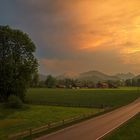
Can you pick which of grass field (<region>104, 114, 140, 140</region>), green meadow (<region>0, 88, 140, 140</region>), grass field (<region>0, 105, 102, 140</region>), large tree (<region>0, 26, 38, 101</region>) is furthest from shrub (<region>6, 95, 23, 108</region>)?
grass field (<region>104, 114, 140, 140</region>)

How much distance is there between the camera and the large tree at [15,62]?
8406 centimetres

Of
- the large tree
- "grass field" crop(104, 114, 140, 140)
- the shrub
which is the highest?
the large tree

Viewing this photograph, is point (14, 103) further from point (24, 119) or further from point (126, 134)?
point (126, 134)

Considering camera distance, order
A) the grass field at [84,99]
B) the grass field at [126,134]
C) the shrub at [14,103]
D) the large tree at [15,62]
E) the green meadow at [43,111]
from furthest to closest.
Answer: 1. the grass field at [84,99]
2. the large tree at [15,62]
3. the shrub at [14,103]
4. the green meadow at [43,111]
5. the grass field at [126,134]

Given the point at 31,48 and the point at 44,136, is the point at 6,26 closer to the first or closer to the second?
the point at 31,48

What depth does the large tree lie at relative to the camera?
84062 mm

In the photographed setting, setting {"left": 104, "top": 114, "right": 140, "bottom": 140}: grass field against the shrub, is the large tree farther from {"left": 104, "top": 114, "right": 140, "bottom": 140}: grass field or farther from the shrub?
{"left": 104, "top": 114, "right": 140, "bottom": 140}: grass field

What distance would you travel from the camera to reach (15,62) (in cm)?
8762

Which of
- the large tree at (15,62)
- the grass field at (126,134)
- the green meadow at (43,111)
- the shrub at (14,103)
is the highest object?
the large tree at (15,62)

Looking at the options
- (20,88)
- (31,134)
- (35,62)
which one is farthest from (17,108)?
(31,134)

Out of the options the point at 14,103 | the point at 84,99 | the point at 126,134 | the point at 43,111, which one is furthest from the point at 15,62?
the point at 126,134

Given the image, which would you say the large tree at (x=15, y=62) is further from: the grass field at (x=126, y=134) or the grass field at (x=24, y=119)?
the grass field at (x=126, y=134)

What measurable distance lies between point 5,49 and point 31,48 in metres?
7.06

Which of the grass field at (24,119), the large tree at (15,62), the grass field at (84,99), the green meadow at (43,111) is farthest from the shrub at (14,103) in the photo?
the grass field at (84,99)
